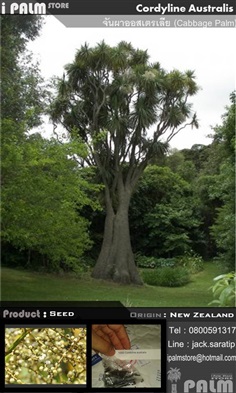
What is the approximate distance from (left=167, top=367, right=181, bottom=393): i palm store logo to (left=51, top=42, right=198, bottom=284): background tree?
72cm

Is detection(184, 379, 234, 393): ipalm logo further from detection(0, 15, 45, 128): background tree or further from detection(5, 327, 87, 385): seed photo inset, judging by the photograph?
detection(0, 15, 45, 128): background tree

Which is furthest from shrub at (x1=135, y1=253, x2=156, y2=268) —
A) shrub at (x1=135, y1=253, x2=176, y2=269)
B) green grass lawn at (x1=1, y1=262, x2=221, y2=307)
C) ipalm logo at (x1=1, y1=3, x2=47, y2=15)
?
ipalm logo at (x1=1, y1=3, x2=47, y2=15)

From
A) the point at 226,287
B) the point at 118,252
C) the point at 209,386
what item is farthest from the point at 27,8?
the point at 209,386

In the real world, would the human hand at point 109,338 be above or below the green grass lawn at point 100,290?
below

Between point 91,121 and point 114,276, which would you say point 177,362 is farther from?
point 91,121

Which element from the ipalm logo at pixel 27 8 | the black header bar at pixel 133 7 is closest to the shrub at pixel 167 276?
the black header bar at pixel 133 7

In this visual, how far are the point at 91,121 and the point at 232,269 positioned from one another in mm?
1356

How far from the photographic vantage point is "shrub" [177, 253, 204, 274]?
10.4ft

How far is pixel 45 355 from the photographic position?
2424 mm

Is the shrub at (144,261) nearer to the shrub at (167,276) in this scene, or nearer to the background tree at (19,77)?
the shrub at (167,276)

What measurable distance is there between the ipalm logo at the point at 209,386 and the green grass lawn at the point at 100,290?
0.42 m

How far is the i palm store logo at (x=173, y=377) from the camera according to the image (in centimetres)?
251

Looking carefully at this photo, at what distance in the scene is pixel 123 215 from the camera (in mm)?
3119

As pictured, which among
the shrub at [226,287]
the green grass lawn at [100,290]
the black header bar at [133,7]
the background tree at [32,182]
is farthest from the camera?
the background tree at [32,182]
